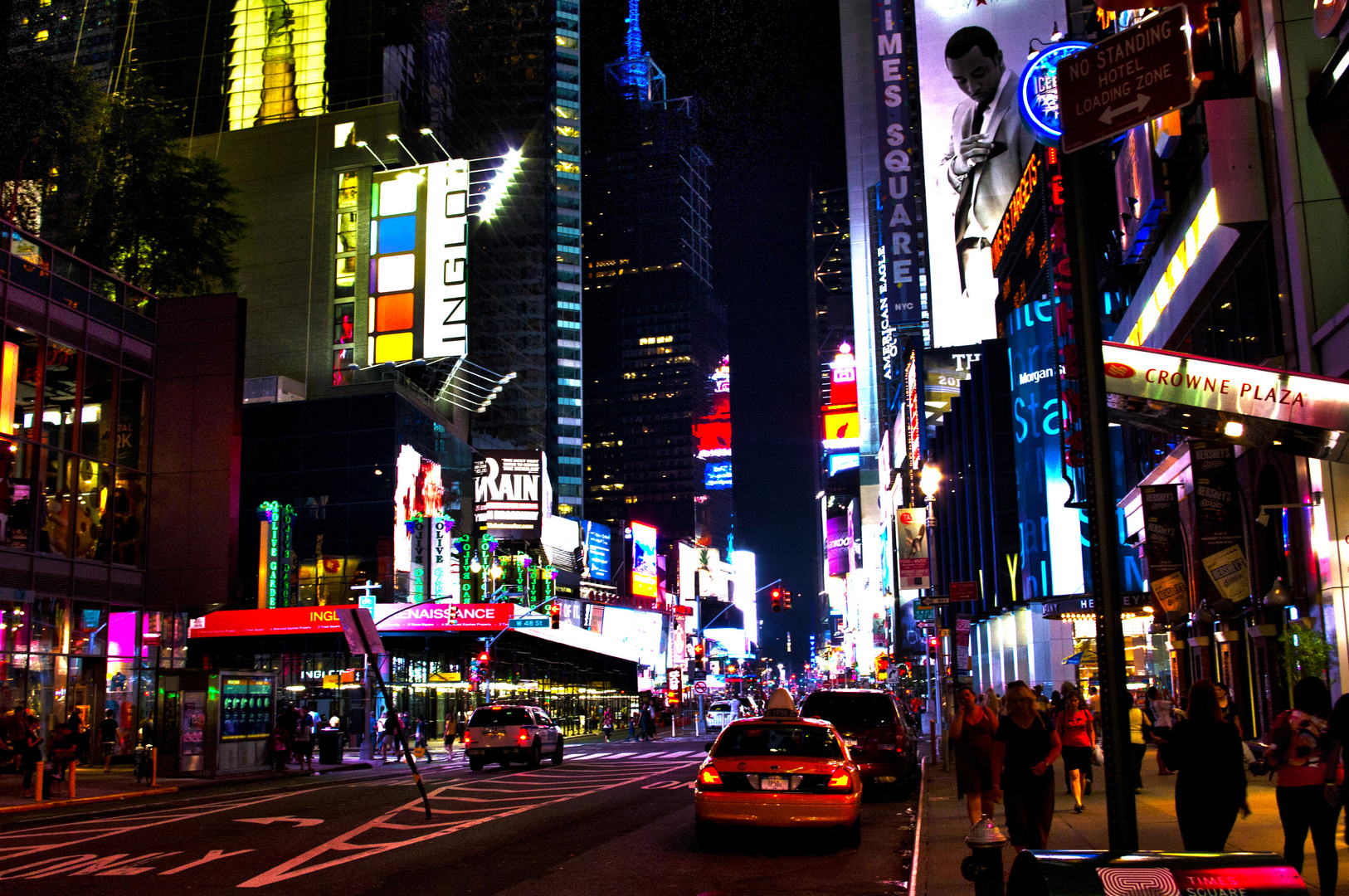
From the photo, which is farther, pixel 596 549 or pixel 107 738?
pixel 596 549

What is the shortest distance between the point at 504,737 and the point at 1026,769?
70.9ft

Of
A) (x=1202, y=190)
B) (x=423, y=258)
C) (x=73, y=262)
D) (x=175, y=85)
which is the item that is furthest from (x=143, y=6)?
(x=1202, y=190)

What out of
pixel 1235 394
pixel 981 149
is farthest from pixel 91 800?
pixel 981 149

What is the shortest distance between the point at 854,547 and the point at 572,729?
12873 centimetres

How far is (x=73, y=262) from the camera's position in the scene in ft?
112

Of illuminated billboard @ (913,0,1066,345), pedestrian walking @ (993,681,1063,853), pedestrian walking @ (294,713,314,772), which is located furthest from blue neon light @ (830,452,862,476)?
pedestrian walking @ (993,681,1063,853)

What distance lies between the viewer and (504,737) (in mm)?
31438

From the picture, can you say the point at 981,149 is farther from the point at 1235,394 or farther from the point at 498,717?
the point at 1235,394

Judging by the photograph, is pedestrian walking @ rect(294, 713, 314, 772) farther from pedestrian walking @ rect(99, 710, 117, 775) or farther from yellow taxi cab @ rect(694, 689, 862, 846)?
yellow taxi cab @ rect(694, 689, 862, 846)

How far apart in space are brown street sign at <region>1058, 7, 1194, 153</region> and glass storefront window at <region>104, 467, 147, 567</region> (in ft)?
109

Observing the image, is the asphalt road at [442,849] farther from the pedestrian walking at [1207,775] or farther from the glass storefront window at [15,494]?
the glass storefront window at [15,494]

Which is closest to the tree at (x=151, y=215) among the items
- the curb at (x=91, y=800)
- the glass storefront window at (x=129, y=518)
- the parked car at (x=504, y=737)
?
the glass storefront window at (x=129, y=518)

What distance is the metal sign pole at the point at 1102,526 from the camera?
7.02 m

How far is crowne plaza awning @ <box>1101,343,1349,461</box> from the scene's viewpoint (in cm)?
1619
